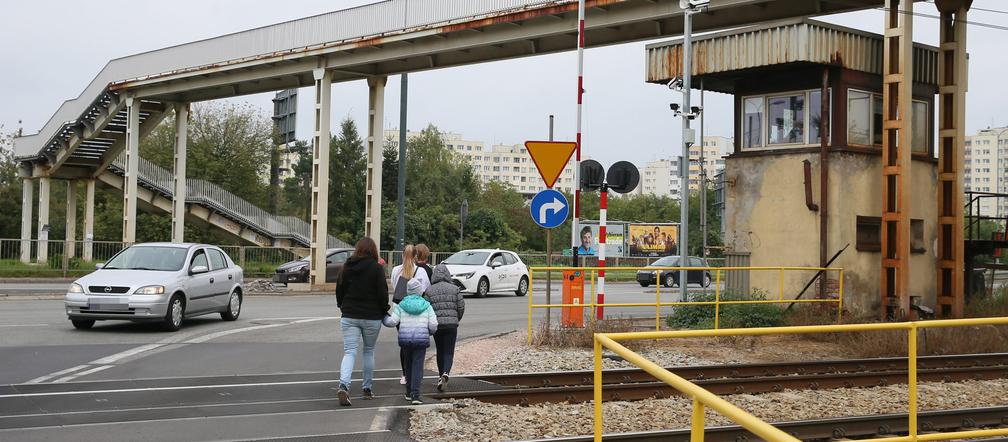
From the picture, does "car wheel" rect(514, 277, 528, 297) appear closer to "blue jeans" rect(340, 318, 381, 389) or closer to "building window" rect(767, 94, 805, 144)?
"building window" rect(767, 94, 805, 144)

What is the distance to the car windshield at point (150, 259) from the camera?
17.4 m

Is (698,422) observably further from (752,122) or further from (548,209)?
(752,122)

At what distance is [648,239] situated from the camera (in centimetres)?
6353

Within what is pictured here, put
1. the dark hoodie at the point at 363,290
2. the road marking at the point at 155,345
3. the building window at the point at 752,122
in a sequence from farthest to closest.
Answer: the building window at the point at 752,122 < the road marking at the point at 155,345 < the dark hoodie at the point at 363,290

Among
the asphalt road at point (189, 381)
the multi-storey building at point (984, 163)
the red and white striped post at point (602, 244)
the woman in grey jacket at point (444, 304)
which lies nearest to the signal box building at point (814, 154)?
the red and white striped post at point (602, 244)

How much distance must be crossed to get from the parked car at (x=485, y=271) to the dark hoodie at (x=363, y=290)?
18.2m

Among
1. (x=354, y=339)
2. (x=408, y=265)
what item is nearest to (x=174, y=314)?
(x=354, y=339)

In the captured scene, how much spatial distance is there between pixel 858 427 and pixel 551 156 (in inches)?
274

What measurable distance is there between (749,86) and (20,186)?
59.6 meters

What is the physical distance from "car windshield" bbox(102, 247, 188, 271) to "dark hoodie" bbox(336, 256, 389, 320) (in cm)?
828

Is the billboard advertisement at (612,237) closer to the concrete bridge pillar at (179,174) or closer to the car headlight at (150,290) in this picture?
the concrete bridge pillar at (179,174)

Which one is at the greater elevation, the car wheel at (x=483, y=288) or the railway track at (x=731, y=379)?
the car wheel at (x=483, y=288)

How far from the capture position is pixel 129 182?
38.9 metres

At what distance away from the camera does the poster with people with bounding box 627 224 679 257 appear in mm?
63312
